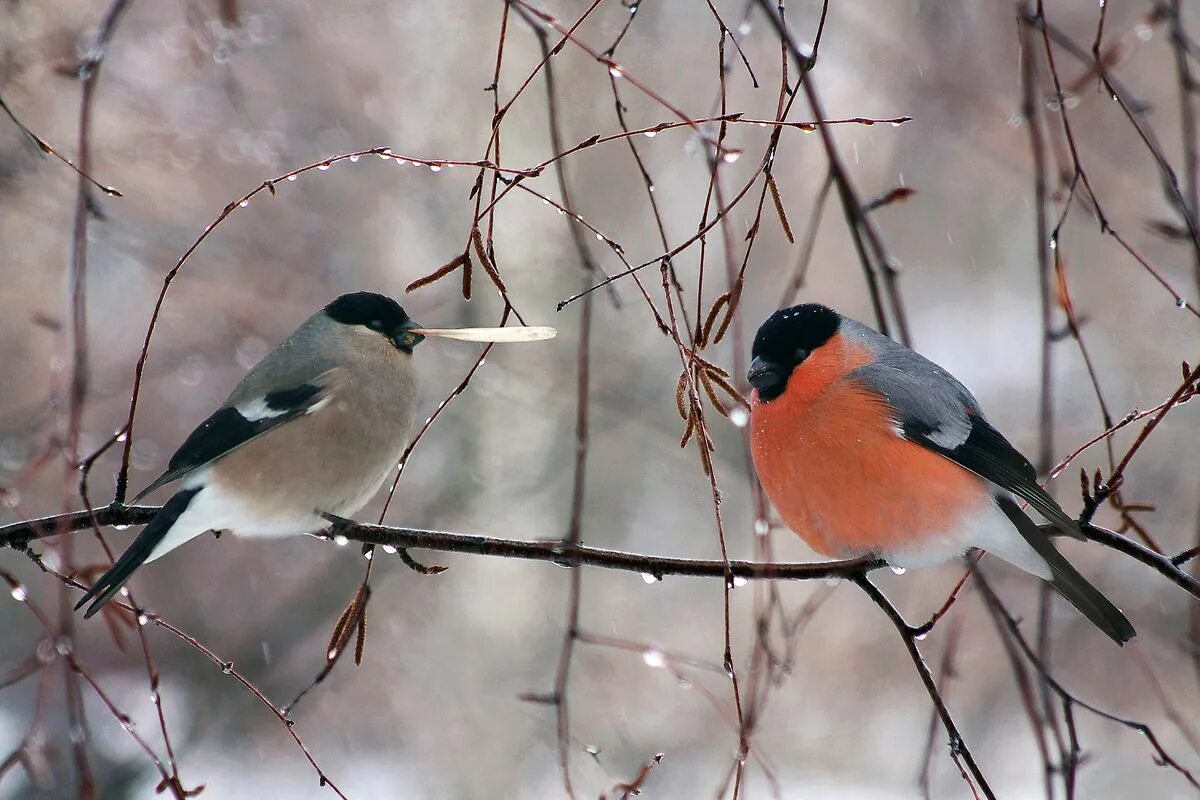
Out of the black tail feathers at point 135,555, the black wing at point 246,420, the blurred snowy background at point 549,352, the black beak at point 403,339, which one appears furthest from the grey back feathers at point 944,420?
the blurred snowy background at point 549,352

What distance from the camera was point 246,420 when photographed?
97.6 inches

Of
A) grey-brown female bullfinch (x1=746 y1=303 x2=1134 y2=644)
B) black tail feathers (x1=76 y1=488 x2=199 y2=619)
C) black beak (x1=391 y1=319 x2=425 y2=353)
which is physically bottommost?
black tail feathers (x1=76 y1=488 x2=199 y2=619)

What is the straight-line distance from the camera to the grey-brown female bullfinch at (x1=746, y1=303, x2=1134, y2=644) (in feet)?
7.02

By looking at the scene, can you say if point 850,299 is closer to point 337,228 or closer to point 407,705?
point 337,228

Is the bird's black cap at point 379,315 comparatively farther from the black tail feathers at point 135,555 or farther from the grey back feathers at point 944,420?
the grey back feathers at point 944,420

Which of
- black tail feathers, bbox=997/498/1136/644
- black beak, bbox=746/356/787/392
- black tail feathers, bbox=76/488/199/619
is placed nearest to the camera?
black tail feathers, bbox=76/488/199/619

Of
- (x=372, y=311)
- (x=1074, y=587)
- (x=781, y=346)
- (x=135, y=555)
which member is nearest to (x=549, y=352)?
(x=372, y=311)

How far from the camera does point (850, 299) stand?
6645mm

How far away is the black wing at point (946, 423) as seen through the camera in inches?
84.7

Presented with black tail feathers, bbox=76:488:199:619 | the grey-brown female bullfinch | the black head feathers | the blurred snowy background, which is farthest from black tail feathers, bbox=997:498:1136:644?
the blurred snowy background

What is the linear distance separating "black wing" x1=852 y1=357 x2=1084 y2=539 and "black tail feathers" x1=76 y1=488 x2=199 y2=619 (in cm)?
152

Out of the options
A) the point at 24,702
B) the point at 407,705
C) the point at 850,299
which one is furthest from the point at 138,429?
the point at 850,299

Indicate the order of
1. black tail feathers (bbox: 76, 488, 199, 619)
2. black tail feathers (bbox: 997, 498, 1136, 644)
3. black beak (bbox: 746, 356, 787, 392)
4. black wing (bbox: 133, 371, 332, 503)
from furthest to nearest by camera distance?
black wing (bbox: 133, 371, 332, 503) → black beak (bbox: 746, 356, 787, 392) → black tail feathers (bbox: 997, 498, 1136, 644) → black tail feathers (bbox: 76, 488, 199, 619)

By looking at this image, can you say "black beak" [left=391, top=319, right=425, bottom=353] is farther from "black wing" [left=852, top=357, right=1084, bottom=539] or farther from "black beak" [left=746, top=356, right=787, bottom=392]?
"black wing" [left=852, top=357, right=1084, bottom=539]
